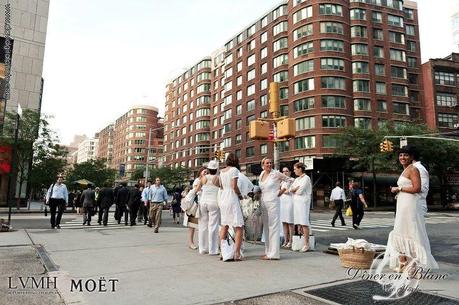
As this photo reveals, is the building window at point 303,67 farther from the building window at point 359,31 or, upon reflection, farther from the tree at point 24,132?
the tree at point 24,132

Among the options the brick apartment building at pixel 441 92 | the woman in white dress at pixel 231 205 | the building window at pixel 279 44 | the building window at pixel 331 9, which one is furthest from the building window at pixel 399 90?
the woman in white dress at pixel 231 205

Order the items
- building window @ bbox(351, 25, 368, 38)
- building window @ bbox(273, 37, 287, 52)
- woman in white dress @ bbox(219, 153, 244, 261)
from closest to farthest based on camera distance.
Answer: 1. woman in white dress @ bbox(219, 153, 244, 261)
2. building window @ bbox(351, 25, 368, 38)
3. building window @ bbox(273, 37, 287, 52)

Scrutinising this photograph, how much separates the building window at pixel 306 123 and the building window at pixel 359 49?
1219cm

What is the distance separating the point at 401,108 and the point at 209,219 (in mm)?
53199

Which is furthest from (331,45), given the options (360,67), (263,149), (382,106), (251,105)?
(263,149)

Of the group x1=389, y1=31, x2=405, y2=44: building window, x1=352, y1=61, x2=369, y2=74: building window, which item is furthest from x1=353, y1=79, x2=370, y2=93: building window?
x1=389, y1=31, x2=405, y2=44: building window

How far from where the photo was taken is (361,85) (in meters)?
51.7

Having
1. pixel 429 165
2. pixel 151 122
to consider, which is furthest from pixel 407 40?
pixel 151 122

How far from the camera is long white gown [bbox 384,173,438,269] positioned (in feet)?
17.5

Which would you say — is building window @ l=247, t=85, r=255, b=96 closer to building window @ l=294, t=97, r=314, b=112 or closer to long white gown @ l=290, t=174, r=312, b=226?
building window @ l=294, t=97, r=314, b=112

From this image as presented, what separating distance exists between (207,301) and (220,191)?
3.23 metres

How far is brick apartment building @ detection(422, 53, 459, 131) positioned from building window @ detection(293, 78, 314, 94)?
21.2 m

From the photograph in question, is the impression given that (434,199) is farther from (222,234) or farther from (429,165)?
(222,234)

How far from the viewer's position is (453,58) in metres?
60.9
